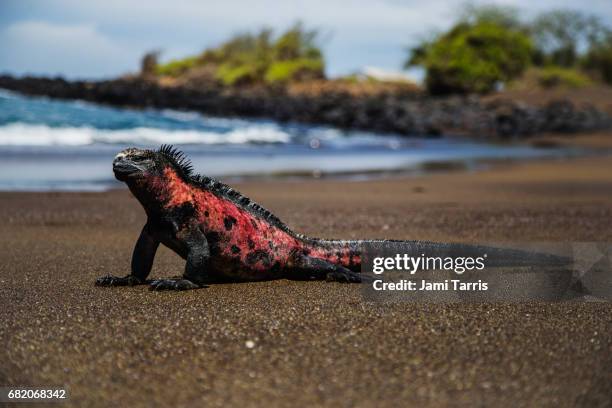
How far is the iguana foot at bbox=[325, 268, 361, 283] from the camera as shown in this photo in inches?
167

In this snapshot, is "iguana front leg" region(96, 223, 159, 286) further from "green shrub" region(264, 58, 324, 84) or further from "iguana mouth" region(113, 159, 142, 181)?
"green shrub" region(264, 58, 324, 84)

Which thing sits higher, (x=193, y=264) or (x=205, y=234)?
(x=205, y=234)

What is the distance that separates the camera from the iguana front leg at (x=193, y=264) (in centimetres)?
395

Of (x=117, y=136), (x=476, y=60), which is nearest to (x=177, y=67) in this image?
(x=476, y=60)

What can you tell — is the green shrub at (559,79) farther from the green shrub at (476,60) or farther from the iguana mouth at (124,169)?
the iguana mouth at (124,169)

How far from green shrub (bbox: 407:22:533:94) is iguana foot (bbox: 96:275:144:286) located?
1500 inches

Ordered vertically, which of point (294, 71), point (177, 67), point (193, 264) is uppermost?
point (177, 67)

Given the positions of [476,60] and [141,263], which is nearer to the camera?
[141,263]

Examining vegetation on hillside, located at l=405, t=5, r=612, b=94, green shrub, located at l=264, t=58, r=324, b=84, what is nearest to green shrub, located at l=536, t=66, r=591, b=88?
vegetation on hillside, located at l=405, t=5, r=612, b=94

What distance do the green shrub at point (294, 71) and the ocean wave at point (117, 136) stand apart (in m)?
27.3

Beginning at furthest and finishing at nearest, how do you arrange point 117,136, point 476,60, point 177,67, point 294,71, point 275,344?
point 177,67 < point 294,71 < point 476,60 < point 117,136 < point 275,344

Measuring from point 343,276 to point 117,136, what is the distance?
18.5 m

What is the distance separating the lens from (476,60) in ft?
132

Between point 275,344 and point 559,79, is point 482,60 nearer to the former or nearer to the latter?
point 559,79
